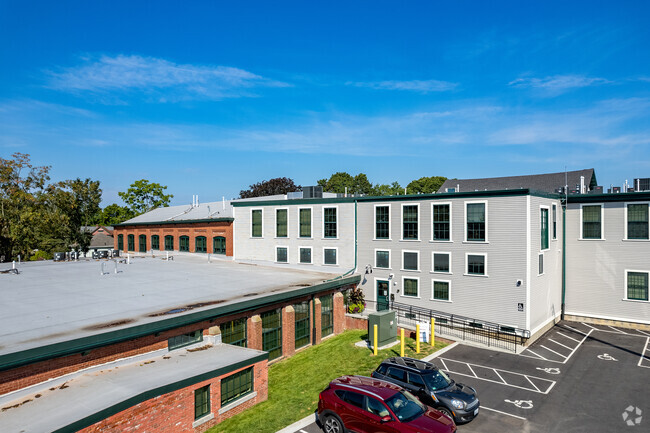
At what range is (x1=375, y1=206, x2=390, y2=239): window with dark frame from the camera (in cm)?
3319

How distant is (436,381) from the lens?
55.7 feet

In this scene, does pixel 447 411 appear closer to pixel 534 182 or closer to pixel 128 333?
pixel 128 333

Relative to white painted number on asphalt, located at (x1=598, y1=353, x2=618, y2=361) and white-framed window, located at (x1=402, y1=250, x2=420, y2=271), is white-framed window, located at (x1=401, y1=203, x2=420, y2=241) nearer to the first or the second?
white-framed window, located at (x1=402, y1=250, x2=420, y2=271)

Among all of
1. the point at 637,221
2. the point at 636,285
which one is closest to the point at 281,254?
the point at 636,285

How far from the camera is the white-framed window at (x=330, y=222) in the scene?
1416 inches

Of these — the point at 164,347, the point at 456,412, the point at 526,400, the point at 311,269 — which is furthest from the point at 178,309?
the point at 311,269

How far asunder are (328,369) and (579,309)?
22.7 metres

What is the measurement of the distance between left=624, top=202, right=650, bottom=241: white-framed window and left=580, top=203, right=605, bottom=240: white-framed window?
1541 millimetres

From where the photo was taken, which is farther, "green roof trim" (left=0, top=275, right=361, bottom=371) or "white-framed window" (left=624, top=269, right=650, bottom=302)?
"white-framed window" (left=624, top=269, right=650, bottom=302)

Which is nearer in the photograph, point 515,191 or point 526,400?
point 526,400

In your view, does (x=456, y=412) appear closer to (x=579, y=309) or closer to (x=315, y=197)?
(x=579, y=309)

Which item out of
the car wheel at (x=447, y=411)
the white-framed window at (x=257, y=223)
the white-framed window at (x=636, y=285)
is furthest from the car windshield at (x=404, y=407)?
the white-framed window at (x=257, y=223)

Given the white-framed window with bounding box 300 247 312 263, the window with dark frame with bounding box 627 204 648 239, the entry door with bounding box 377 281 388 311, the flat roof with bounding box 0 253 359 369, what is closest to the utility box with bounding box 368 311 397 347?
the flat roof with bounding box 0 253 359 369

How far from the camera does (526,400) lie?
17906mm
